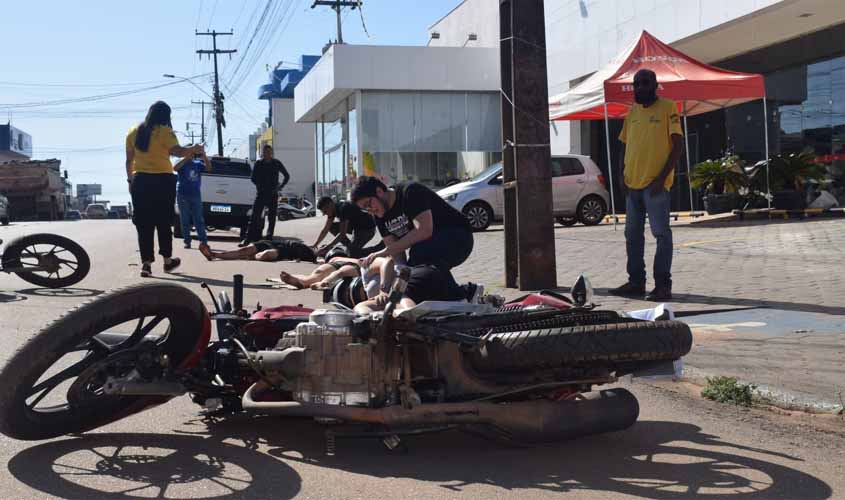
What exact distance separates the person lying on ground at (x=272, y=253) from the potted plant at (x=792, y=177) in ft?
30.0

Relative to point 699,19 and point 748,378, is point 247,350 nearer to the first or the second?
point 748,378

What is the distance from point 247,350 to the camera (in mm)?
4125

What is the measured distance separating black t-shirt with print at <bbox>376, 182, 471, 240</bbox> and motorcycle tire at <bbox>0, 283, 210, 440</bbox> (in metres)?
1.48

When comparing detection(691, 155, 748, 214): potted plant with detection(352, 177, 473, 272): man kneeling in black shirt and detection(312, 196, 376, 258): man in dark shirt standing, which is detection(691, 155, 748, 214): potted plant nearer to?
detection(312, 196, 376, 258): man in dark shirt standing

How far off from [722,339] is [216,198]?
14.8 m

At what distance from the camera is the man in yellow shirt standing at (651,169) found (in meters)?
7.72

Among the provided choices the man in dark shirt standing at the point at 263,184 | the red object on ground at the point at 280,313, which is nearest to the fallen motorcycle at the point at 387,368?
the red object on ground at the point at 280,313

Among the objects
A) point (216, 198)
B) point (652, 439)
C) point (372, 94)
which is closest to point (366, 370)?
point (652, 439)

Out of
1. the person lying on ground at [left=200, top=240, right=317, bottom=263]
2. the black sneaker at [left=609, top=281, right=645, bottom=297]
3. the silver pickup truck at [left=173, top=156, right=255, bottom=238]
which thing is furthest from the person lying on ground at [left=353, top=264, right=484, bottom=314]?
the silver pickup truck at [left=173, top=156, right=255, bottom=238]

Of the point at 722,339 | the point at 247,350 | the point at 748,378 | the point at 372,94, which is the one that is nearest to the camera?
the point at 247,350

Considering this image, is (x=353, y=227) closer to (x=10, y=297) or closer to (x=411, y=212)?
(x=10, y=297)

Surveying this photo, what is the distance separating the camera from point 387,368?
3664 millimetres

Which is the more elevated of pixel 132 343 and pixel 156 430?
pixel 132 343

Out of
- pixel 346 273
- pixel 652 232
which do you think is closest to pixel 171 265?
pixel 346 273
